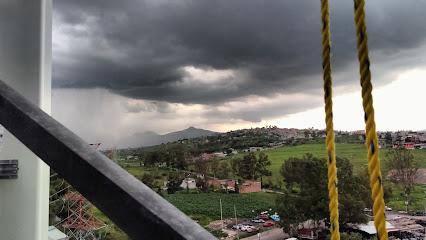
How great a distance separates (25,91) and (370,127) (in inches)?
30.7

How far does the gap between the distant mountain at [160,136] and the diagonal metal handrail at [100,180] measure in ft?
11.8

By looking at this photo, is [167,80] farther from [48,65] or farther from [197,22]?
[48,65]

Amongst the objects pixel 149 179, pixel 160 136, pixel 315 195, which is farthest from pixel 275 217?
pixel 160 136

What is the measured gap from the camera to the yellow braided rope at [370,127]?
0.63 feet

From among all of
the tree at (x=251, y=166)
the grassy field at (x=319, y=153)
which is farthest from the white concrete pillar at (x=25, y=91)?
the tree at (x=251, y=166)

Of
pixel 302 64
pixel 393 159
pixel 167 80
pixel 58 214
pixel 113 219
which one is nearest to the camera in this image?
pixel 113 219

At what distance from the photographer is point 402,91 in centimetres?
290

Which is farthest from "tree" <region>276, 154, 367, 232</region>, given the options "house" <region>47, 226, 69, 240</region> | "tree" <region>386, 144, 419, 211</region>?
"house" <region>47, 226, 69, 240</region>

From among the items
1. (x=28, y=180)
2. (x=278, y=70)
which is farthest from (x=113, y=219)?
(x=278, y=70)

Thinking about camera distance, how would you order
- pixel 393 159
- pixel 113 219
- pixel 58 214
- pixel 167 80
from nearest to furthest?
pixel 113 219, pixel 393 159, pixel 58 214, pixel 167 80

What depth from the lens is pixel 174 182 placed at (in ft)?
11.5

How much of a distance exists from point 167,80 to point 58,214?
86.2 inches

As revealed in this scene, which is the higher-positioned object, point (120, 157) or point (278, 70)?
point (278, 70)

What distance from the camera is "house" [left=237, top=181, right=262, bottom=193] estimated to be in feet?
11.2
